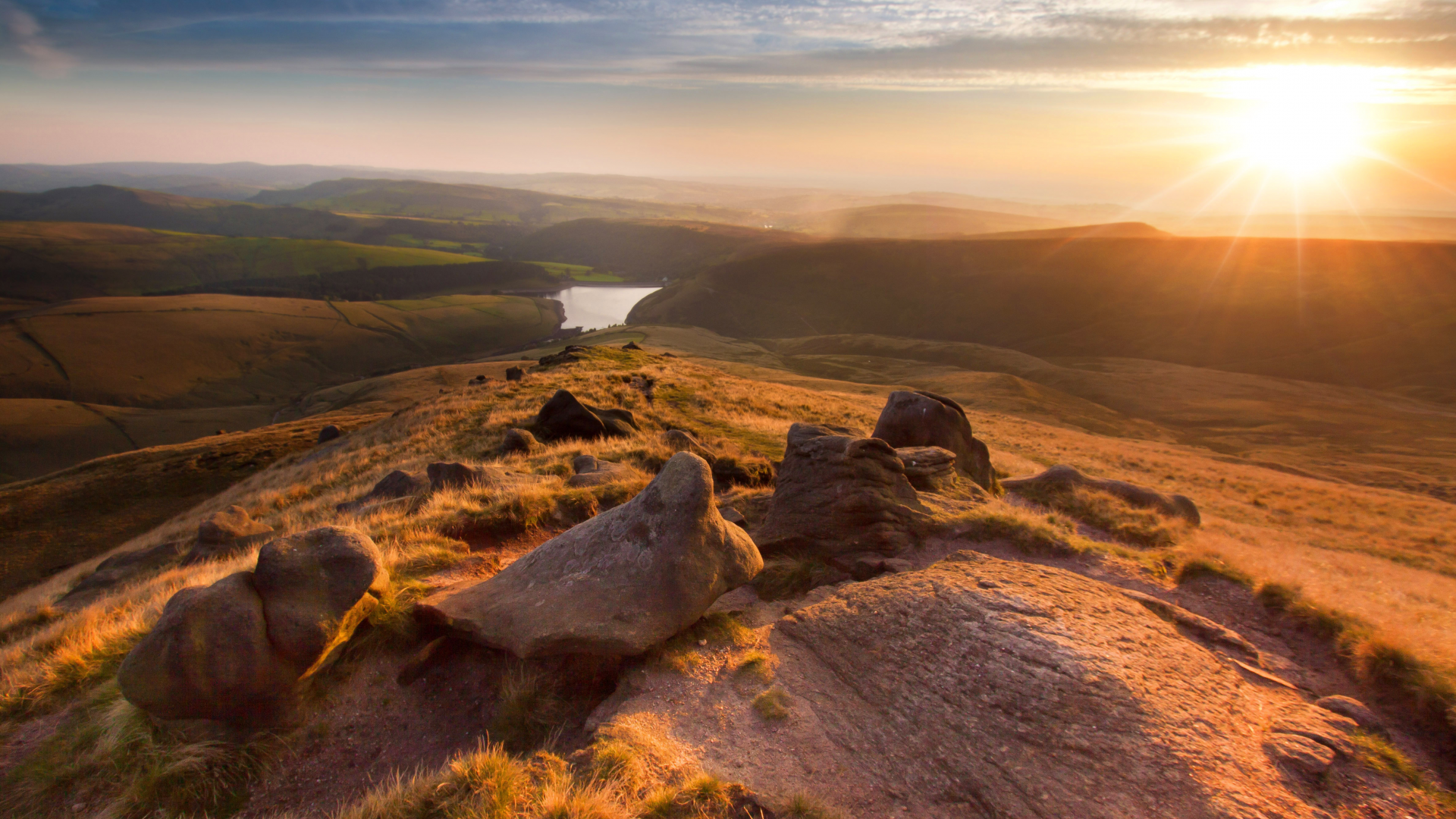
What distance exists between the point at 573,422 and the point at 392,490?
24.9ft

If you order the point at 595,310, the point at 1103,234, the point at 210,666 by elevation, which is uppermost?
the point at 1103,234

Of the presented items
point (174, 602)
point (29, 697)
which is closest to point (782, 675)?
point (174, 602)

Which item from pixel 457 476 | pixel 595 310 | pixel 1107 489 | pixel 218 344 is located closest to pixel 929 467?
pixel 1107 489

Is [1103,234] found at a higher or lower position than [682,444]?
higher

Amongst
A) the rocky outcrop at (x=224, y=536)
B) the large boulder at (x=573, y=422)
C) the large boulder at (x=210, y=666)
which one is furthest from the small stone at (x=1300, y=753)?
the large boulder at (x=573, y=422)

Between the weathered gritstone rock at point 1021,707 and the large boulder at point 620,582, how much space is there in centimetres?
160

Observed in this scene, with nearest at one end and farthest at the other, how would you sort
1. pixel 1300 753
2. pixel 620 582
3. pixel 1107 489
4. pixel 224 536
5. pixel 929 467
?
pixel 1300 753
pixel 620 582
pixel 224 536
pixel 929 467
pixel 1107 489

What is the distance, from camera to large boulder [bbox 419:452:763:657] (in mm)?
7699

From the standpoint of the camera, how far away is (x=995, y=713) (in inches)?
265

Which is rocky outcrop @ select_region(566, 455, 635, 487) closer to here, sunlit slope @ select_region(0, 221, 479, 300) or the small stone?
the small stone

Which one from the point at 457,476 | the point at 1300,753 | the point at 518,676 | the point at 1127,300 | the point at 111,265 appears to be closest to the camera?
the point at 1300,753

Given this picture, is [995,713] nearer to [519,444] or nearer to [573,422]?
[519,444]

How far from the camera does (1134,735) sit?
6109 millimetres

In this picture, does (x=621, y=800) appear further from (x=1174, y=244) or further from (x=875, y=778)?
(x=1174, y=244)
